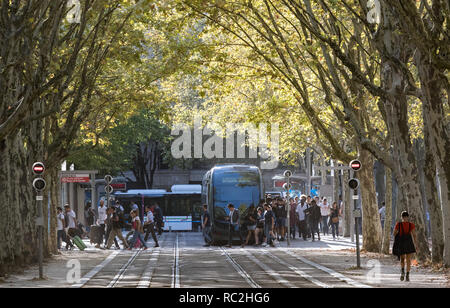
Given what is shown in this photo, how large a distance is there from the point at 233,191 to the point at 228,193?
0.70 ft

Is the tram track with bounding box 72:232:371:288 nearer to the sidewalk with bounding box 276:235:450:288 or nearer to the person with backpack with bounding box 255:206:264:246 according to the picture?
the sidewalk with bounding box 276:235:450:288

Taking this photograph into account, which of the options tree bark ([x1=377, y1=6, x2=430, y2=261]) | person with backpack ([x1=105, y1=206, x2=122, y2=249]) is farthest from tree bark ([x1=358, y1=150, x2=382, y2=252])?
person with backpack ([x1=105, y1=206, x2=122, y2=249])

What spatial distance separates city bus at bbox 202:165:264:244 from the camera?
125 feet

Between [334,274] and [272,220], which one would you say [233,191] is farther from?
[334,274]

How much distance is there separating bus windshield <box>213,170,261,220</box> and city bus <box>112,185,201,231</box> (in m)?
17.5

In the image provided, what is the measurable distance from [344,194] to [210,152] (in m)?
31.7

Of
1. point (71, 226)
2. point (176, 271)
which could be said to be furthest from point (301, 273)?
point (71, 226)

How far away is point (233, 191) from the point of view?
38.2 m

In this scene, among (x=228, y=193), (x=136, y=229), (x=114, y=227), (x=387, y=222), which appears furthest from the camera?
(x=228, y=193)

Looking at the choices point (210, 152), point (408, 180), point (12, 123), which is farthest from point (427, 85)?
point (210, 152)

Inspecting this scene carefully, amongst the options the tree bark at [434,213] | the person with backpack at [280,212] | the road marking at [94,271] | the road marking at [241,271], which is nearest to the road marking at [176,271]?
the road marking at [241,271]

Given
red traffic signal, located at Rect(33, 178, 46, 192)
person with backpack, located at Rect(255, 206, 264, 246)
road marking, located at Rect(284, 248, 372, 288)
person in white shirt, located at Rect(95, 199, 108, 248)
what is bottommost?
road marking, located at Rect(284, 248, 372, 288)

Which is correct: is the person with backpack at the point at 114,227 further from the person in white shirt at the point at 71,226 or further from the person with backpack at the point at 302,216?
the person with backpack at the point at 302,216

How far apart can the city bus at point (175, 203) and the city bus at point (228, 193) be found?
17.4 metres
